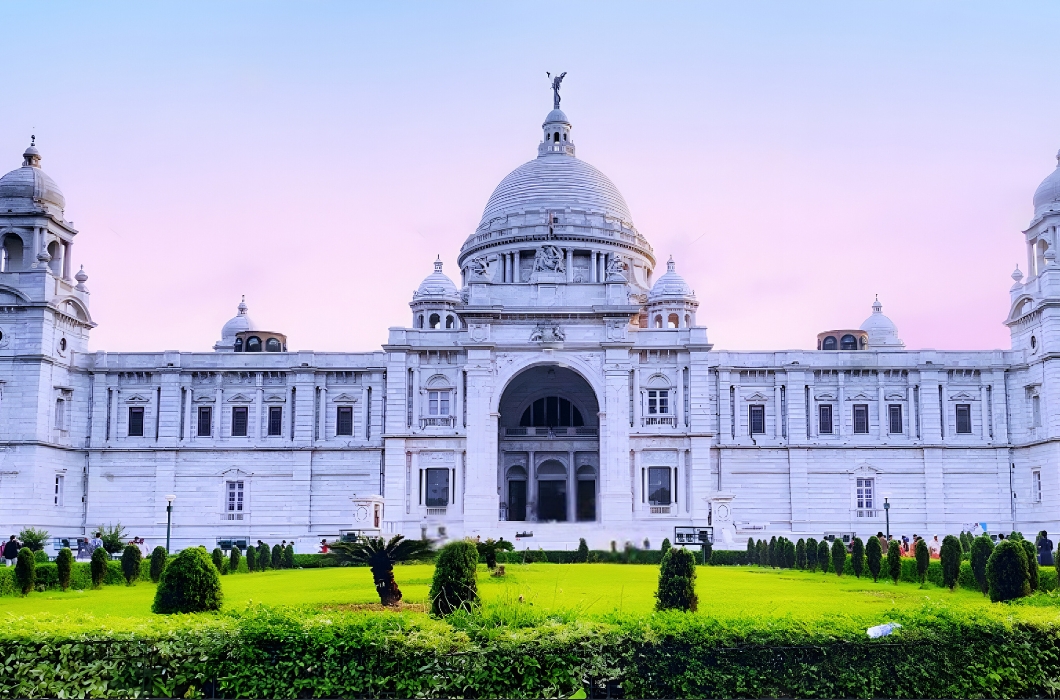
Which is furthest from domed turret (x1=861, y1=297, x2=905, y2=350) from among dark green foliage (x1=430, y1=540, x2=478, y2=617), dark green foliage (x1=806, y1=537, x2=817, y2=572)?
dark green foliage (x1=430, y1=540, x2=478, y2=617)

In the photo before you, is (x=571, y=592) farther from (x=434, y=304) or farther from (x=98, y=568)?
(x=434, y=304)

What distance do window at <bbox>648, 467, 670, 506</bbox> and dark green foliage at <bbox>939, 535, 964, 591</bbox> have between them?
26.2 m

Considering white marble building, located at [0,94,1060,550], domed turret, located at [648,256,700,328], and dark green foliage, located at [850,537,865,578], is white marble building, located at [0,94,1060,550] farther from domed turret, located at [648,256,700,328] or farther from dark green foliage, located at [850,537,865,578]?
dark green foliage, located at [850,537,865,578]

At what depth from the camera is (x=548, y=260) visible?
62.5m

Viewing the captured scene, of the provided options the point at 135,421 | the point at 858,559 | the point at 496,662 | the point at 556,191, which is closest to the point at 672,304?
the point at 556,191

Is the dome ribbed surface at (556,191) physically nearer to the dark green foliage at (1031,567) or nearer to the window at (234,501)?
the window at (234,501)

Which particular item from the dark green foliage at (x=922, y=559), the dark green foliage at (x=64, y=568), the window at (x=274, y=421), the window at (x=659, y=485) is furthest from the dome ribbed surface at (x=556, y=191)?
the dark green foliage at (x=64, y=568)

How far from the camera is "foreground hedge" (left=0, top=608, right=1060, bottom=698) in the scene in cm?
1314

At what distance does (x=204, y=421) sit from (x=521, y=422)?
1714 centimetres

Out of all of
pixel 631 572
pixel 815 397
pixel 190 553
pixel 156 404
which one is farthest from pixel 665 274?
pixel 190 553

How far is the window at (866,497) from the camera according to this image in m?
57.9

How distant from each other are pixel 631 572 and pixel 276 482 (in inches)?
1180

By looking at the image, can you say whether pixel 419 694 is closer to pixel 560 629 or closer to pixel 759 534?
pixel 560 629

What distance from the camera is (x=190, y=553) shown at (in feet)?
61.8
